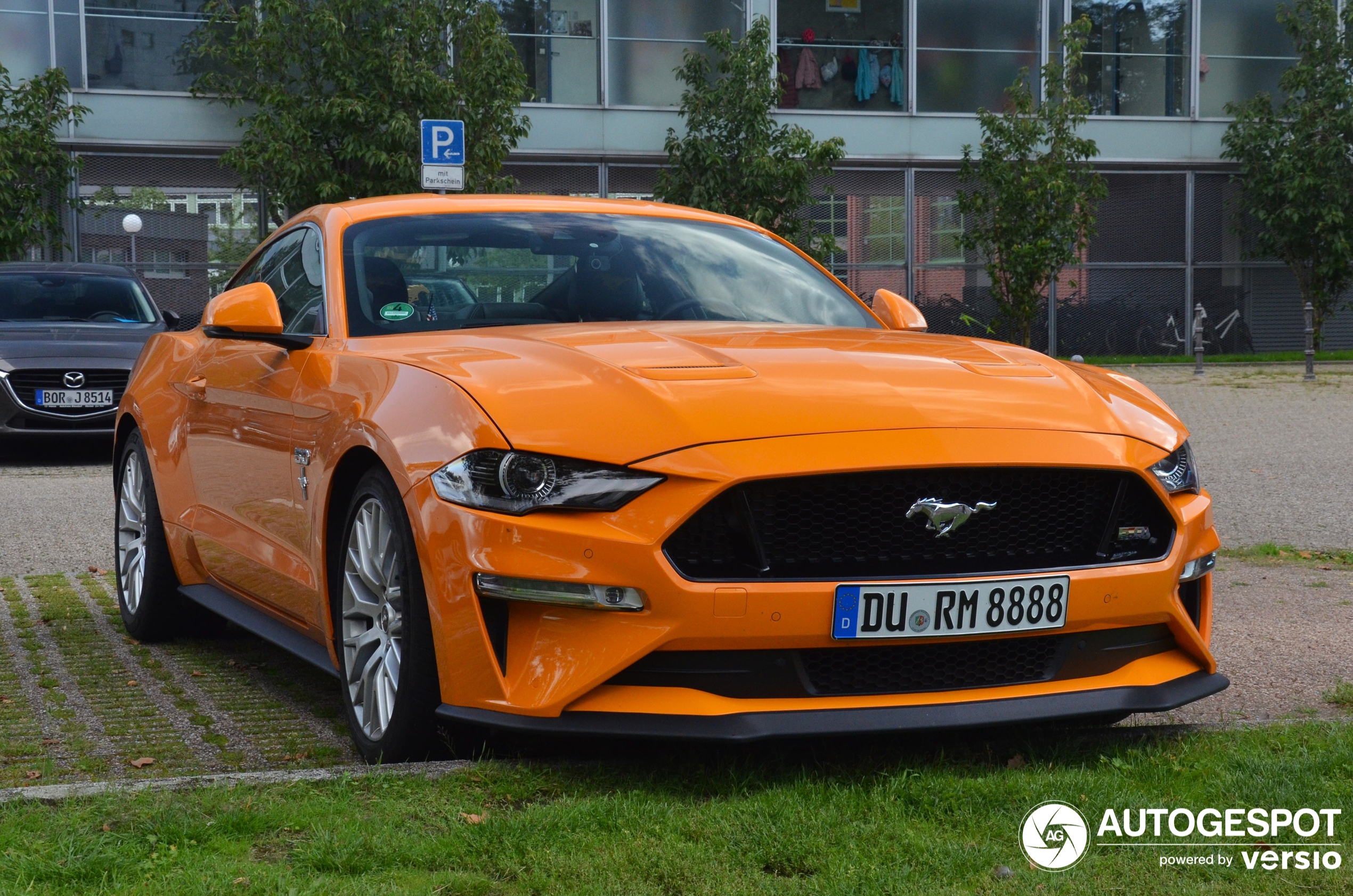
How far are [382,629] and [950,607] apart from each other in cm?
139

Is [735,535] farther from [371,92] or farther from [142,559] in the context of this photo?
[371,92]

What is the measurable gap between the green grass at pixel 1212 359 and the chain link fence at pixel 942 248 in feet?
0.55

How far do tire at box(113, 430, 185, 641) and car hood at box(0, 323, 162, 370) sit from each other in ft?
23.4

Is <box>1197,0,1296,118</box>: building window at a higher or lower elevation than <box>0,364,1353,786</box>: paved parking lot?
higher

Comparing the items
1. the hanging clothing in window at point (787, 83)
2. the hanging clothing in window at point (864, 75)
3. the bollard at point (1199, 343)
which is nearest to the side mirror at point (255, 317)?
the bollard at point (1199, 343)

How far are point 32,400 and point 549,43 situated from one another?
14075 millimetres

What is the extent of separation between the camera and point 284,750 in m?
4.30

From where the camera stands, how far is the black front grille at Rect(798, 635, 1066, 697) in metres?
3.52

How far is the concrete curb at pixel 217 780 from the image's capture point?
3.43 m

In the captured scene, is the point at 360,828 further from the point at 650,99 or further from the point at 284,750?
the point at 650,99

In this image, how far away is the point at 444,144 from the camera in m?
14.0

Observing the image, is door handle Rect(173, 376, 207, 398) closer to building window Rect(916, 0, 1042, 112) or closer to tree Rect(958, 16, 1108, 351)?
tree Rect(958, 16, 1108, 351)

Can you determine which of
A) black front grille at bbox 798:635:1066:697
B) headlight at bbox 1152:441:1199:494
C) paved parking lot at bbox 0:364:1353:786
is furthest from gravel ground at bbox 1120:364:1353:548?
black front grille at bbox 798:635:1066:697

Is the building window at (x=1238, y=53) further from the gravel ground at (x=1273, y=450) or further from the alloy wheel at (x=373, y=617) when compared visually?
the alloy wheel at (x=373, y=617)
